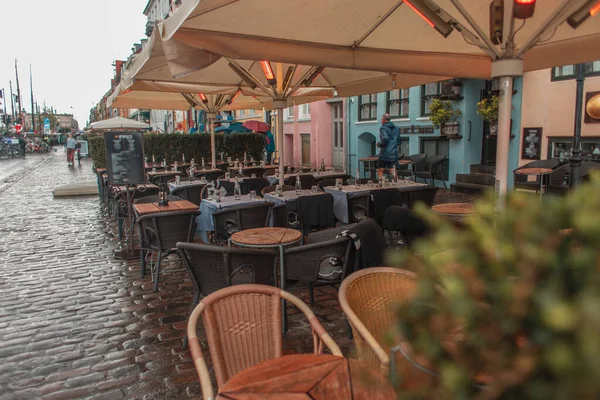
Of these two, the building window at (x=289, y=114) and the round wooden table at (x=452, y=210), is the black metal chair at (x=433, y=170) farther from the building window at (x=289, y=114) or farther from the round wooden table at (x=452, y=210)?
the building window at (x=289, y=114)

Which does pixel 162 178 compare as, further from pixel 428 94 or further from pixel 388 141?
pixel 428 94

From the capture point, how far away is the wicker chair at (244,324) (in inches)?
95.6

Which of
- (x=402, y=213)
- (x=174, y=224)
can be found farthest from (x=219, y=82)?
(x=402, y=213)

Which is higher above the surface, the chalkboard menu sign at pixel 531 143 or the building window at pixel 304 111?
the building window at pixel 304 111

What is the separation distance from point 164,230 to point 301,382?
157 inches

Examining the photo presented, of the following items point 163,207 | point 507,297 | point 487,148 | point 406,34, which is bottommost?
point 163,207

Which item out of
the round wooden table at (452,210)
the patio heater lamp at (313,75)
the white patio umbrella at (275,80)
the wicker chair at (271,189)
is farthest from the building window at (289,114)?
the round wooden table at (452,210)

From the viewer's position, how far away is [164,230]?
5.39m

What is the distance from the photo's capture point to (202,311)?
2.45 meters

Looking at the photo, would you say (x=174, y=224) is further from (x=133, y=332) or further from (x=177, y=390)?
(x=177, y=390)

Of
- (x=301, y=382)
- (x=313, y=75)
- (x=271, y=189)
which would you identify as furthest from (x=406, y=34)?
(x=301, y=382)

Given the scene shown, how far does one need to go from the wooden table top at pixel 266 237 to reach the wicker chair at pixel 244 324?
60.9 inches

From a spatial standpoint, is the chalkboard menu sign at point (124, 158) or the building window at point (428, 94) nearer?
the chalkboard menu sign at point (124, 158)

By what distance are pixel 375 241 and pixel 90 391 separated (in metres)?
2.47
